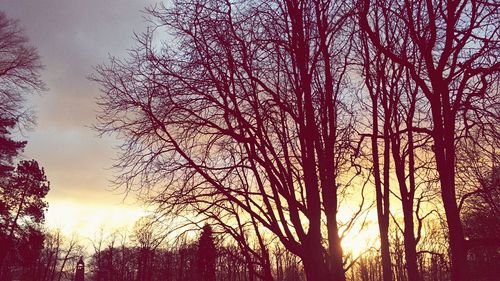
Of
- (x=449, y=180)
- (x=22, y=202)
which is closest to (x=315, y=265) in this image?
(x=449, y=180)

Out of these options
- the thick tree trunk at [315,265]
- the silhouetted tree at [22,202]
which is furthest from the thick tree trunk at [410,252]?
the silhouetted tree at [22,202]

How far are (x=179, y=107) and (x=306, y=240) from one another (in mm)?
3970

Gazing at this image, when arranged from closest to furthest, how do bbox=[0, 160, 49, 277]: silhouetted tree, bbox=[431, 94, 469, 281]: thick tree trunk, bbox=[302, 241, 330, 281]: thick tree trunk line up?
bbox=[431, 94, 469, 281]: thick tree trunk
bbox=[302, 241, 330, 281]: thick tree trunk
bbox=[0, 160, 49, 277]: silhouetted tree

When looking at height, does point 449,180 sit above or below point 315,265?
above

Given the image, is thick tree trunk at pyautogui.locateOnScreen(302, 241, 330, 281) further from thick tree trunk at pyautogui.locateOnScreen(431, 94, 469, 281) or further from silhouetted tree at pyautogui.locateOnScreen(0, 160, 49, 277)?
silhouetted tree at pyautogui.locateOnScreen(0, 160, 49, 277)

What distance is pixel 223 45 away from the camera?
9.10 m

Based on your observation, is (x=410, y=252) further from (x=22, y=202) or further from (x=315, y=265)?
(x=22, y=202)

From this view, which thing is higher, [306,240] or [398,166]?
[398,166]

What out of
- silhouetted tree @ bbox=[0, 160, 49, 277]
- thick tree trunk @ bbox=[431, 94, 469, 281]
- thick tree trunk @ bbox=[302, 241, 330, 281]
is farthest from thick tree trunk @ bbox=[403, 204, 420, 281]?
silhouetted tree @ bbox=[0, 160, 49, 277]

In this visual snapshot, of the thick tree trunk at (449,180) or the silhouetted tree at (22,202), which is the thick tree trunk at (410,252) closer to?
the thick tree trunk at (449,180)

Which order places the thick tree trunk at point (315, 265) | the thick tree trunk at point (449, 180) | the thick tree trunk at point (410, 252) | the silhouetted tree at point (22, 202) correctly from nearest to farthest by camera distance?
the thick tree trunk at point (449, 180)
the thick tree trunk at point (315, 265)
the thick tree trunk at point (410, 252)
the silhouetted tree at point (22, 202)

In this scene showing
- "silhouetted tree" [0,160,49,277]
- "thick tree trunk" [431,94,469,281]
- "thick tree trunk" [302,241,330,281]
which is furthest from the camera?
"silhouetted tree" [0,160,49,277]

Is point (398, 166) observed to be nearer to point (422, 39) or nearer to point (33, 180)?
point (422, 39)

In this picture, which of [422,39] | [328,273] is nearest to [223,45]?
[422,39]
